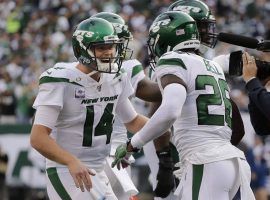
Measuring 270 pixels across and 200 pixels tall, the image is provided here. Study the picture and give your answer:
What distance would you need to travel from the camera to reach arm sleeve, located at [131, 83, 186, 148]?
18.1ft

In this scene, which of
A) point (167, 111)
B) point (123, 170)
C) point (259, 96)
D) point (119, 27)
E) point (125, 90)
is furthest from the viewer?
point (119, 27)

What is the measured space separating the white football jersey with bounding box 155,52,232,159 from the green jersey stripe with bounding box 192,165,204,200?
5.0 inches

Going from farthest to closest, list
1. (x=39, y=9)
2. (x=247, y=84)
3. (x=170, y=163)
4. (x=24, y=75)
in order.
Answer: (x=39, y=9), (x=24, y=75), (x=170, y=163), (x=247, y=84)

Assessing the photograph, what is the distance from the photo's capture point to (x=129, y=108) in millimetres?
6469

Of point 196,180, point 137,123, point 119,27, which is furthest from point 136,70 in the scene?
point 196,180

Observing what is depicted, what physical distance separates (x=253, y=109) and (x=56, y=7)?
1560 cm

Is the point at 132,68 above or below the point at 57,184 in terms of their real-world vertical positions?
above

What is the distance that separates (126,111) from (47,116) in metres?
0.87

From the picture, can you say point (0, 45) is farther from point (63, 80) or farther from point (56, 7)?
point (63, 80)

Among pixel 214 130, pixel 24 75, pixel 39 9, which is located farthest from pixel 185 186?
pixel 39 9

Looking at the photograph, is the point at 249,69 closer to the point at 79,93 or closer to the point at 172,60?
the point at 172,60

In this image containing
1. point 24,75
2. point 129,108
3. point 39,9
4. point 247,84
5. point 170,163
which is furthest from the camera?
point 39,9

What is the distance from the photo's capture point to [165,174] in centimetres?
725

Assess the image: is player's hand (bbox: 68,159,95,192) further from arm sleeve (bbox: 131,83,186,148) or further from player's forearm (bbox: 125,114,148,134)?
player's forearm (bbox: 125,114,148,134)
